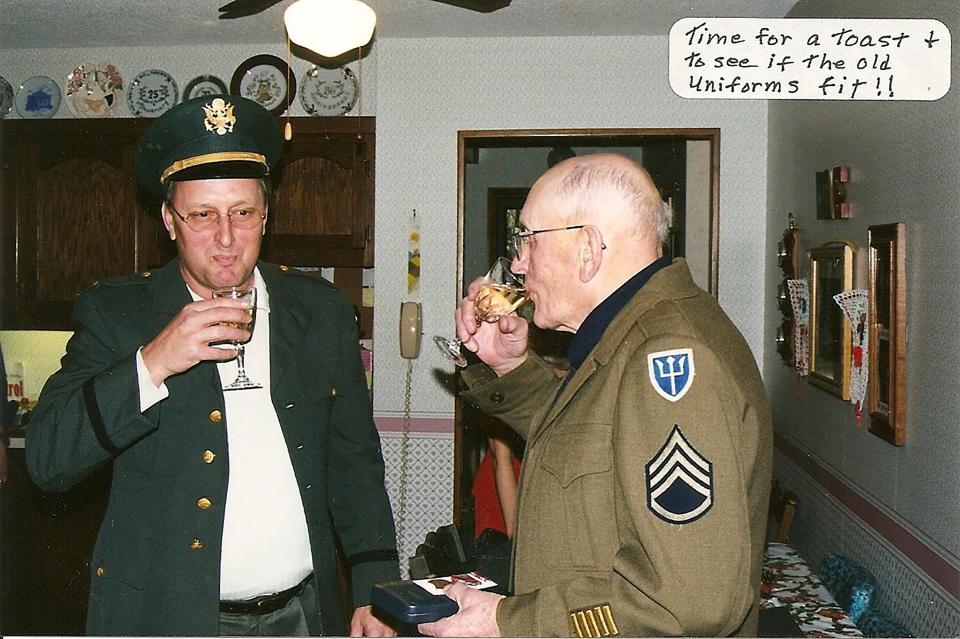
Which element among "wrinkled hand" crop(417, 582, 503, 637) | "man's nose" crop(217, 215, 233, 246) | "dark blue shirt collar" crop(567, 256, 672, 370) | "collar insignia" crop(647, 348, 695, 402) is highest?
"man's nose" crop(217, 215, 233, 246)

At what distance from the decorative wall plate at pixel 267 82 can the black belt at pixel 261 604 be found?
6.61 ft

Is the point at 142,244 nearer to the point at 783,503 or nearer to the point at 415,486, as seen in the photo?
the point at 415,486

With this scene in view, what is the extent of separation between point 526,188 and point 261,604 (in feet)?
11.6

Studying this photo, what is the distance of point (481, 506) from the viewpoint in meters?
2.34

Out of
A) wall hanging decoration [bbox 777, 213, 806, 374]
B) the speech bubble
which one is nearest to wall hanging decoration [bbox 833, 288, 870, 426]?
wall hanging decoration [bbox 777, 213, 806, 374]

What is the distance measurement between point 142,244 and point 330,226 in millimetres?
720

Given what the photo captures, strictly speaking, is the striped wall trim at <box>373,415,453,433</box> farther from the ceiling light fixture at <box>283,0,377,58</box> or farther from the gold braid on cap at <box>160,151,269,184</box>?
the gold braid on cap at <box>160,151,269,184</box>

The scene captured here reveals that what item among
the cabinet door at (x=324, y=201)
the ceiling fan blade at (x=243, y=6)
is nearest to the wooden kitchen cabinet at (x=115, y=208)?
the cabinet door at (x=324, y=201)

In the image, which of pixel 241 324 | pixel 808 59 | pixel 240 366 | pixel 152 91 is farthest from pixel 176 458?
pixel 152 91

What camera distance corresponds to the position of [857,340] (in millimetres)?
1871

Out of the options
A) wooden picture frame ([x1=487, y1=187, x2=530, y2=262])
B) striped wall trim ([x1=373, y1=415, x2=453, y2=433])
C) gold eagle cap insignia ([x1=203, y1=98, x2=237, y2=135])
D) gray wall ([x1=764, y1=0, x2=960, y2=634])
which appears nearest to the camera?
gold eagle cap insignia ([x1=203, y1=98, x2=237, y2=135])

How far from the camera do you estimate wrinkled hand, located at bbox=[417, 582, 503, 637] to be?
38.7 inches

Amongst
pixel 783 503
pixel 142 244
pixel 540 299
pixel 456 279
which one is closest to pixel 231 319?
pixel 540 299

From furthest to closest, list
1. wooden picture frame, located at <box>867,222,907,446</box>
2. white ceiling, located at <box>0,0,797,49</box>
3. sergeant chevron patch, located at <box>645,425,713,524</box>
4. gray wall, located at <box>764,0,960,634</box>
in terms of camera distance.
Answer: white ceiling, located at <box>0,0,797,49</box>
wooden picture frame, located at <box>867,222,907,446</box>
gray wall, located at <box>764,0,960,634</box>
sergeant chevron patch, located at <box>645,425,713,524</box>
